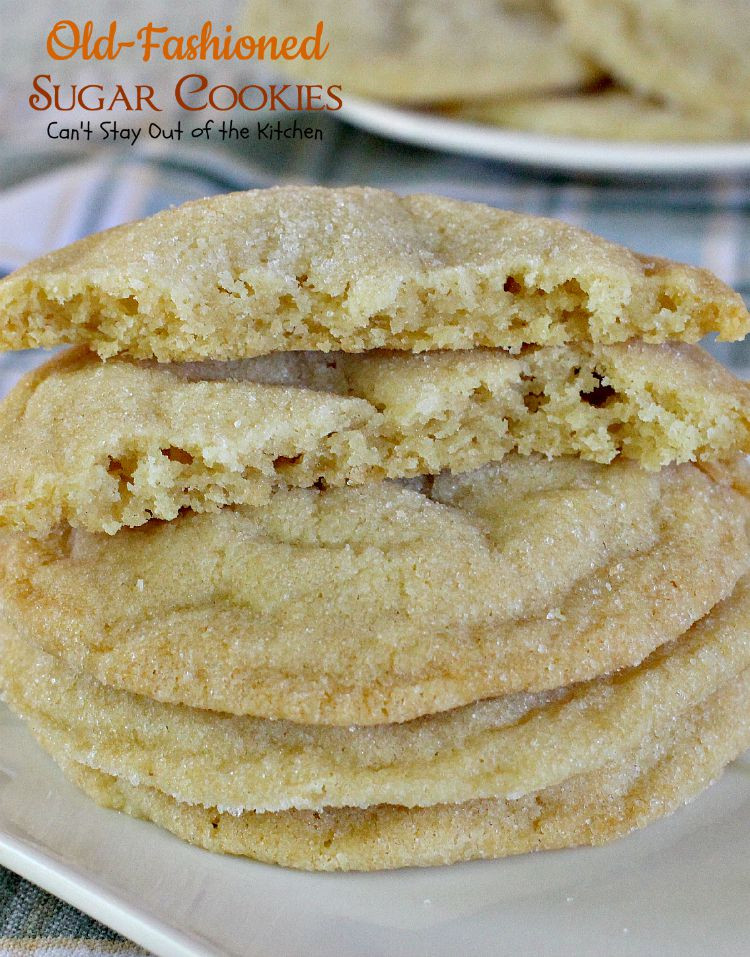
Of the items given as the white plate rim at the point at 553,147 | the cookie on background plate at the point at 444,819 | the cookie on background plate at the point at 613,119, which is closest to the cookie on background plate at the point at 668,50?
the cookie on background plate at the point at 613,119

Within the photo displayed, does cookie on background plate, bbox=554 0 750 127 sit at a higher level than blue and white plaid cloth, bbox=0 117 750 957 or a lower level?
higher

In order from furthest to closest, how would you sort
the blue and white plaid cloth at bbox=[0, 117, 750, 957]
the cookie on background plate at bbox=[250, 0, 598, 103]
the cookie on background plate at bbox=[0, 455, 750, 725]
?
the blue and white plaid cloth at bbox=[0, 117, 750, 957], the cookie on background plate at bbox=[250, 0, 598, 103], the cookie on background plate at bbox=[0, 455, 750, 725]

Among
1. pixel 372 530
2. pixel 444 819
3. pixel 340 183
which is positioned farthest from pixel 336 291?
pixel 340 183

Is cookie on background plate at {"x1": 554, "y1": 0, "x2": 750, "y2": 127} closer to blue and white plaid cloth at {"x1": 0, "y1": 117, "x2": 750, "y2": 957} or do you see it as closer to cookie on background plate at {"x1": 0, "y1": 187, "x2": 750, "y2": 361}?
blue and white plaid cloth at {"x1": 0, "y1": 117, "x2": 750, "y2": 957}

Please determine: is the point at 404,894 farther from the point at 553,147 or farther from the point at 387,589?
the point at 553,147

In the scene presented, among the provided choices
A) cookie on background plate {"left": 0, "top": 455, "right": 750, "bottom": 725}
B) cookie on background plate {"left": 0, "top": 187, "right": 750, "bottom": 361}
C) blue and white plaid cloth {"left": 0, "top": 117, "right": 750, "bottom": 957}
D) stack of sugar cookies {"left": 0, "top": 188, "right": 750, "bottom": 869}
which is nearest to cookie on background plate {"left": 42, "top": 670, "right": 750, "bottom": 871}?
stack of sugar cookies {"left": 0, "top": 188, "right": 750, "bottom": 869}

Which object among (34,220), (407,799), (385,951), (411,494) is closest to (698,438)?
(411,494)

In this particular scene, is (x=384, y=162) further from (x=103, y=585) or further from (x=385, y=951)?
(x=385, y=951)
